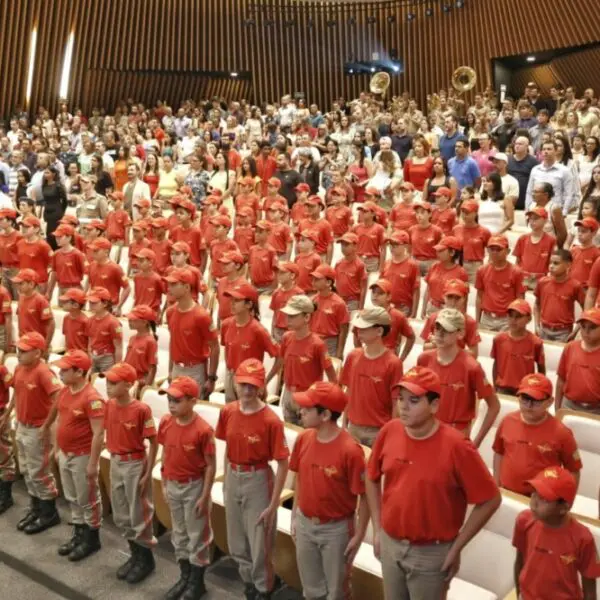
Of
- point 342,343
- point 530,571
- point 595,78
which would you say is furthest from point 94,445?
point 595,78

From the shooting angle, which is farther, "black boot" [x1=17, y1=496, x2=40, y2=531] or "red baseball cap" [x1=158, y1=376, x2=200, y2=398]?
"black boot" [x1=17, y1=496, x2=40, y2=531]

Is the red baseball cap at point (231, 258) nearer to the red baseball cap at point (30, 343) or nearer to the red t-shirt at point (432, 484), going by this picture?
the red baseball cap at point (30, 343)

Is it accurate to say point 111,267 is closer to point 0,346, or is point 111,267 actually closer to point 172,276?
point 0,346

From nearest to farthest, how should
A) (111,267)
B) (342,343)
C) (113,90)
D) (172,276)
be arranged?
(172,276)
(342,343)
(111,267)
(113,90)

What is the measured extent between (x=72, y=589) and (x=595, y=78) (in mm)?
15134

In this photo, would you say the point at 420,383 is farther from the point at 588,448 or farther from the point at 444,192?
the point at 444,192

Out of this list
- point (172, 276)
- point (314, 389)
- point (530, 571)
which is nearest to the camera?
point (530, 571)

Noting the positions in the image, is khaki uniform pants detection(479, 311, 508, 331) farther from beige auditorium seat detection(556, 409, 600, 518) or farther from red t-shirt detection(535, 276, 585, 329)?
beige auditorium seat detection(556, 409, 600, 518)

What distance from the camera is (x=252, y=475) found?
4.10m

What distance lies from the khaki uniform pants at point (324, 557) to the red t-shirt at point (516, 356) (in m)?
1.77

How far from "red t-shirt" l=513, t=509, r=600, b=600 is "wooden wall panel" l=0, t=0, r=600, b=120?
14724mm

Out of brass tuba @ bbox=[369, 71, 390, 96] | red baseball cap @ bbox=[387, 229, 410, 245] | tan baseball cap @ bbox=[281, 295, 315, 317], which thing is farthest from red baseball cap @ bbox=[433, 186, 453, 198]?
brass tuba @ bbox=[369, 71, 390, 96]

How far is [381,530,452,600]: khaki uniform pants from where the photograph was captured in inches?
126

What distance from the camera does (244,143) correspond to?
14.3 meters
